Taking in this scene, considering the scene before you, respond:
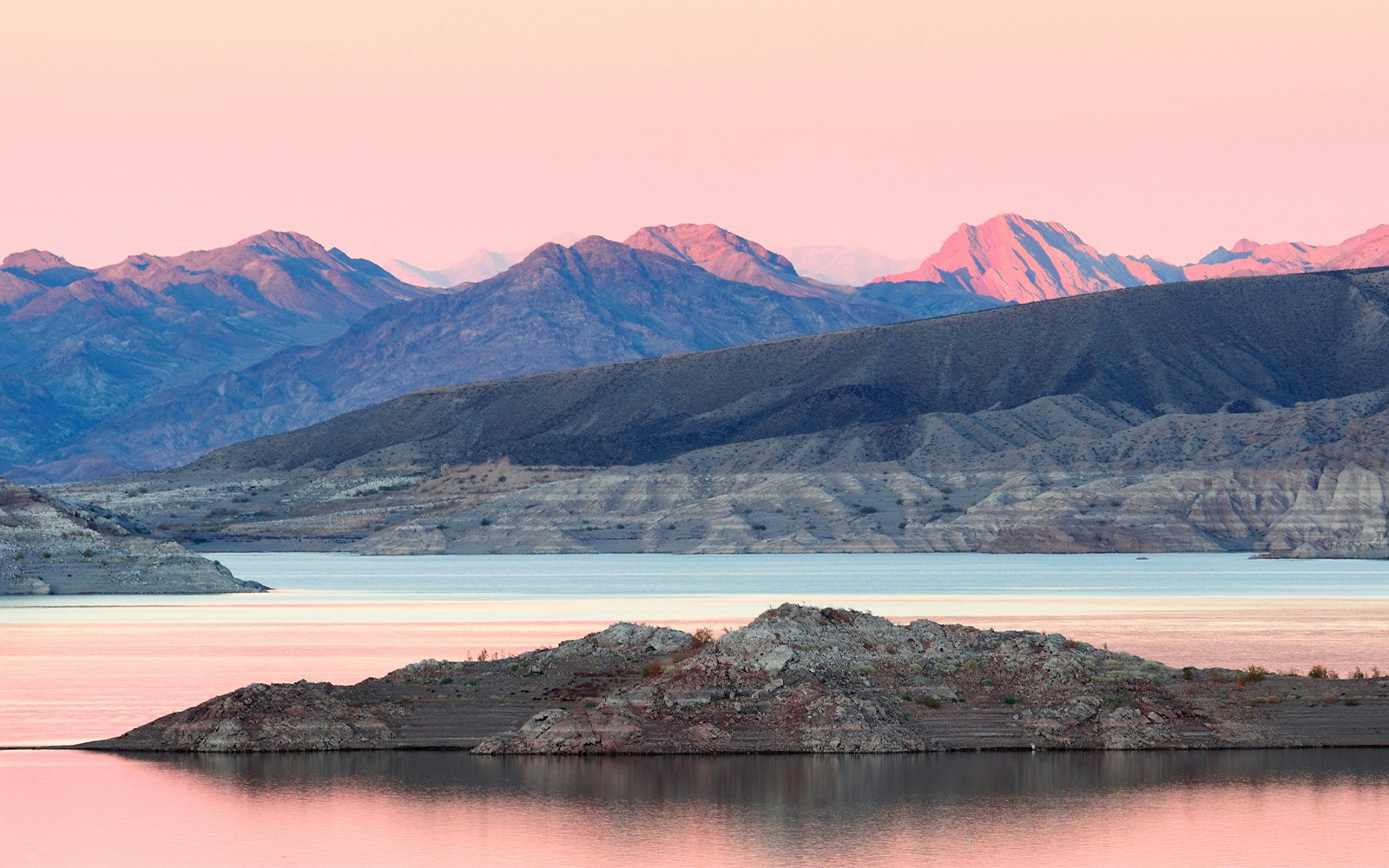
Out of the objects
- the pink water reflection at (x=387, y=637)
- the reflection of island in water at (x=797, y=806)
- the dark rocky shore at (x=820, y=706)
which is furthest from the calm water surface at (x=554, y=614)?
the reflection of island in water at (x=797, y=806)

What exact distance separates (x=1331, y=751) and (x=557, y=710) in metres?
14.0

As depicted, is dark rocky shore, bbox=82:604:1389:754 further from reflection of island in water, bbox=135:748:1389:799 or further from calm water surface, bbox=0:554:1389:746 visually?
calm water surface, bbox=0:554:1389:746

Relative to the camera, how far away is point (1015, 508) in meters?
189

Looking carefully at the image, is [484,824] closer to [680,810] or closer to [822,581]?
A: [680,810]

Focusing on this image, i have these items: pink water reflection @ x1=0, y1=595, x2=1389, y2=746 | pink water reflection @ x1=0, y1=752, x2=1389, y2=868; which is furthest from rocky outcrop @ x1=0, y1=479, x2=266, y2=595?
pink water reflection @ x1=0, y1=752, x2=1389, y2=868

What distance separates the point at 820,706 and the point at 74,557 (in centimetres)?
7729

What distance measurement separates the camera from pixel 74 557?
108 meters

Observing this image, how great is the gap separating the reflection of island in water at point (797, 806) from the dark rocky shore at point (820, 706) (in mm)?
703

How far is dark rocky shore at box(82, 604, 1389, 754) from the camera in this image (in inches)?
1483

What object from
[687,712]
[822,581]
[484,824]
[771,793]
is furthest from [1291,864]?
[822,581]

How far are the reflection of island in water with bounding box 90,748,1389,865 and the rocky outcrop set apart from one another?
71987 mm

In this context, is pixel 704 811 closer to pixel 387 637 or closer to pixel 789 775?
pixel 789 775

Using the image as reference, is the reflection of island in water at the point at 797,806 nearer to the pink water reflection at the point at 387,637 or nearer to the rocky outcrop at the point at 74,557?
the pink water reflection at the point at 387,637

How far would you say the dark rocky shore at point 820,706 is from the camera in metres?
37.7
